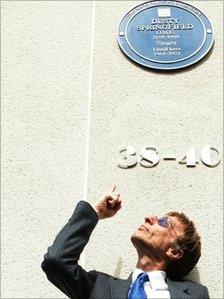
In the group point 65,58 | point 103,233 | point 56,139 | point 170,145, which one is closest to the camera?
point 103,233

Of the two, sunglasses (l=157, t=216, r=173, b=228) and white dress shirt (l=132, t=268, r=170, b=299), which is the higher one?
sunglasses (l=157, t=216, r=173, b=228)

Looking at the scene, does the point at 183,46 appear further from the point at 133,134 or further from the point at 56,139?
the point at 56,139

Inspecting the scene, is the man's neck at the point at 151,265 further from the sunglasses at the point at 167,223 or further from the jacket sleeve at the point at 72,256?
the jacket sleeve at the point at 72,256

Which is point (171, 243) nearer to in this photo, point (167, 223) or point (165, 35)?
point (167, 223)

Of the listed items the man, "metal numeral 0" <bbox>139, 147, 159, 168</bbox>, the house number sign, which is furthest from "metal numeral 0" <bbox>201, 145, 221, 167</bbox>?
the man

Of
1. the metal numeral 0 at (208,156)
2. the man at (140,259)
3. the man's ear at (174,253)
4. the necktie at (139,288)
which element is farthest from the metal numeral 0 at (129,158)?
the necktie at (139,288)

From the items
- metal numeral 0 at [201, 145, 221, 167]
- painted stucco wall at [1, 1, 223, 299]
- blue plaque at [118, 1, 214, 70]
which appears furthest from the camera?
blue plaque at [118, 1, 214, 70]

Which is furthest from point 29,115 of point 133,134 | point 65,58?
point 133,134

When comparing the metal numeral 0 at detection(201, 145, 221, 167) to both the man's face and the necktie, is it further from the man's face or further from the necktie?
the necktie

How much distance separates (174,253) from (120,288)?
31 centimetres

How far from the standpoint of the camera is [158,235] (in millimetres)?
2461

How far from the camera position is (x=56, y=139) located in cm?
345

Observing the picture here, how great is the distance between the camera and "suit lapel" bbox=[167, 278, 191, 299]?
230 cm

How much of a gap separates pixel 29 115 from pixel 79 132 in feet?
1.26
